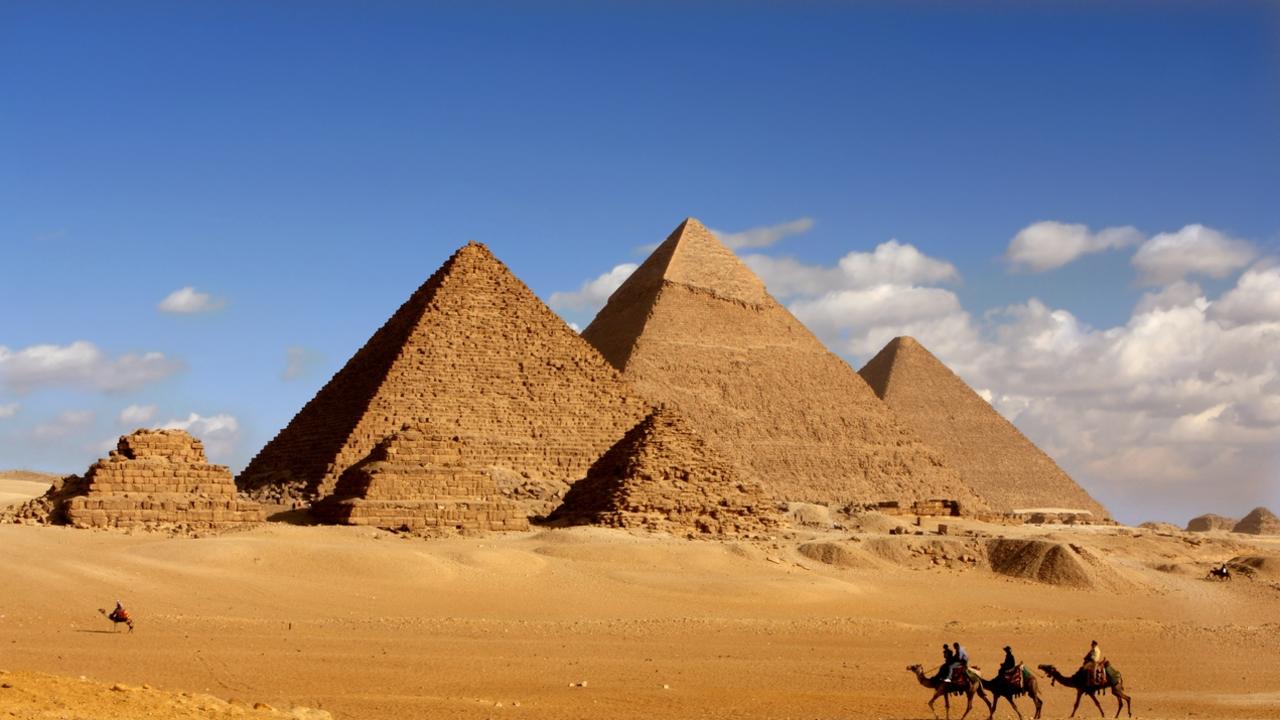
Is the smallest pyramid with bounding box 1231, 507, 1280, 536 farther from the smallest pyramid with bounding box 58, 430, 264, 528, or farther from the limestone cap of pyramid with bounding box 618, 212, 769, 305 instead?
the smallest pyramid with bounding box 58, 430, 264, 528

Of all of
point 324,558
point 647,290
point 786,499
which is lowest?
point 324,558

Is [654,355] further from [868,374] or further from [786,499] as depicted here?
[868,374]

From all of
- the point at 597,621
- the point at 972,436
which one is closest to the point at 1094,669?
the point at 597,621

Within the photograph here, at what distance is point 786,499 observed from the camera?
5094 cm

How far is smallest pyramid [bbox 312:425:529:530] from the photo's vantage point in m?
27.0

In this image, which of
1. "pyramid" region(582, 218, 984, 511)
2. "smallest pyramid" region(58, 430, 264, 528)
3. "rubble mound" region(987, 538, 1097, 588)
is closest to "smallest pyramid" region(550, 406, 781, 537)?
"rubble mound" region(987, 538, 1097, 588)

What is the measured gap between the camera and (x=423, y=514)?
27172 mm

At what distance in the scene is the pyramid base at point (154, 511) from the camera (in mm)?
24547

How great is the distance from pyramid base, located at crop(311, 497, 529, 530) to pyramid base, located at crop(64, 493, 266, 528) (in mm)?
1655

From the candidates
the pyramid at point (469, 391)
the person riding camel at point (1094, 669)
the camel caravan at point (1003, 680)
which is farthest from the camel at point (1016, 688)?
the pyramid at point (469, 391)

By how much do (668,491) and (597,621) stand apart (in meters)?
9.97

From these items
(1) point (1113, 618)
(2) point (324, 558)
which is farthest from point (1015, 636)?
(2) point (324, 558)

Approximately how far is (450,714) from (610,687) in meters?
2.33

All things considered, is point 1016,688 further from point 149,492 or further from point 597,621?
point 149,492
